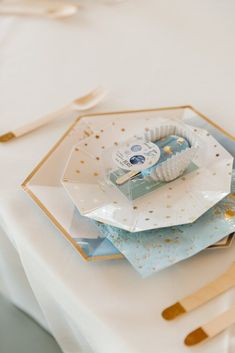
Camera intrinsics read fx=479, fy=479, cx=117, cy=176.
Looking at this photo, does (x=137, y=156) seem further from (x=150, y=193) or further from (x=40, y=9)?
(x=40, y=9)

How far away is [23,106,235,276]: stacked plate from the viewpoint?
552mm

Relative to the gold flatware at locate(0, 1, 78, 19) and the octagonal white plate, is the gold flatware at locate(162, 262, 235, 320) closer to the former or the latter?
the octagonal white plate

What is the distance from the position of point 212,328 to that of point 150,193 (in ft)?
0.61

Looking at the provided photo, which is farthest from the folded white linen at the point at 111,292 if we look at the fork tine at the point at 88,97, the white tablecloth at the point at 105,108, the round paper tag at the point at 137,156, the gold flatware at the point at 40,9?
the gold flatware at the point at 40,9

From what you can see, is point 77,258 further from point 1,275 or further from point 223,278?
point 1,275

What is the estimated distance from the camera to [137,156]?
23.9 inches

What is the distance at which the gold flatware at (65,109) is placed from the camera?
0.77 meters

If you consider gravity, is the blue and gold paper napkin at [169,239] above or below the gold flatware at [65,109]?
below

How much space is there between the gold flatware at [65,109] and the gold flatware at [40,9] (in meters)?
0.33

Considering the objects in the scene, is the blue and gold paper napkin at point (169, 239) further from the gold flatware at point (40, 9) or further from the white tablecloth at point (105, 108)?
the gold flatware at point (40, 9)

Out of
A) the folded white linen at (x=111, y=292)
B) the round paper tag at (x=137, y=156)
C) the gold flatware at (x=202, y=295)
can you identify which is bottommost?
the gold flatware at (x=202, y=295)

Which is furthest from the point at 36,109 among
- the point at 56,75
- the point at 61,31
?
the point at 61,31

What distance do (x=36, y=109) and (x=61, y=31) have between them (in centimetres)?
29

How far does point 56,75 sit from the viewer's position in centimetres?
91
